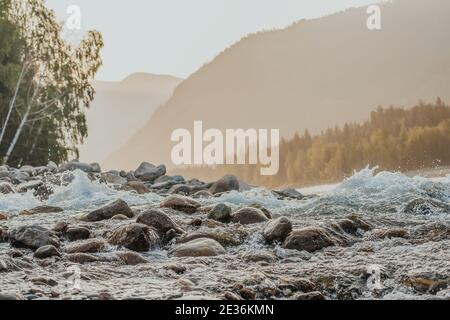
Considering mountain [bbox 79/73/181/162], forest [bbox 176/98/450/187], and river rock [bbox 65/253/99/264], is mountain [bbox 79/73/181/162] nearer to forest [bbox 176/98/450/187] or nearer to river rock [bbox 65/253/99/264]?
river rock [bbox 65/253/99/264]

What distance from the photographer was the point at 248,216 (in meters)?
6.86

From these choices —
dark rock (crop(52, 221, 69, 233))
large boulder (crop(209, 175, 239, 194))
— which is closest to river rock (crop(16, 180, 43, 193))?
large boulder (crop(209, 175, 239, 194))

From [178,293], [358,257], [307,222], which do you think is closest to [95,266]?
[178,293]

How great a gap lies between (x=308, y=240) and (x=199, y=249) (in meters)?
0.87

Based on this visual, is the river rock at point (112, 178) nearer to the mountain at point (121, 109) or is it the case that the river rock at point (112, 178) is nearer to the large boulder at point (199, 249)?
the mountain at point (121, 109)

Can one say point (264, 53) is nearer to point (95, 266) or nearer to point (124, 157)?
point (124, 157)

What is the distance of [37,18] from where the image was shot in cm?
2325

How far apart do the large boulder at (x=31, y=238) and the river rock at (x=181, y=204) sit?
2.29m

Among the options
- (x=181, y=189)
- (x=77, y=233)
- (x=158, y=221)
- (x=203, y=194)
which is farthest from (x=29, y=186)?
(x=158, y=221)

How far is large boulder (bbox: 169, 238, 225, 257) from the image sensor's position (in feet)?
17.5

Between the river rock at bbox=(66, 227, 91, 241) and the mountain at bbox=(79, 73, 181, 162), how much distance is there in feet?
18.2

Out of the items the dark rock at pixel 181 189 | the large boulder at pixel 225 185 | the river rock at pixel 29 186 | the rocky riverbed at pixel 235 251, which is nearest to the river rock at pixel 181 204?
the rocky riverbed at pixel 235 251
